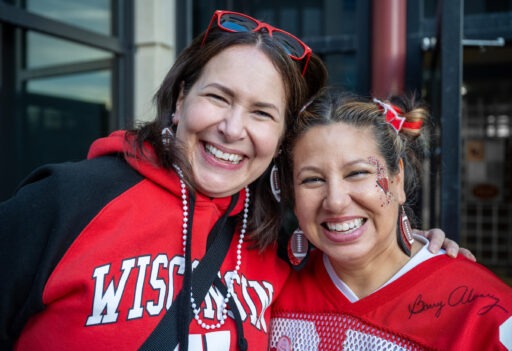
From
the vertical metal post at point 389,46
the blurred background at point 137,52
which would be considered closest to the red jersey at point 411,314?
the blurred background at point 137,52

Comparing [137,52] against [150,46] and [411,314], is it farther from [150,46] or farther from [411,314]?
[411,314]

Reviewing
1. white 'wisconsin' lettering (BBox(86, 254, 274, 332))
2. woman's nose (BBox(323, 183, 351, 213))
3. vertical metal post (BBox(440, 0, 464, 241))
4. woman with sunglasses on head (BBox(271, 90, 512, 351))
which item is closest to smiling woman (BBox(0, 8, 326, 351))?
white 'wisconsin' lettering (BBox(86, 254, 274, 332))

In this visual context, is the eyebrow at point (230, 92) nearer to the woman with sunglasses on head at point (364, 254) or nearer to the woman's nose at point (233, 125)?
the woman's nose at point (233, 125)

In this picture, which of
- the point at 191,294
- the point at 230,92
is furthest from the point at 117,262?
the point at 230,92

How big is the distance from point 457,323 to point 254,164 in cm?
79

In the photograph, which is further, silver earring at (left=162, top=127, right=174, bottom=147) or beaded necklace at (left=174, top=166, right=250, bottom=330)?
silver earring at (left=162, top=127, right=174, bottom=147)

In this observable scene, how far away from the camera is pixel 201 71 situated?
5.37 feet

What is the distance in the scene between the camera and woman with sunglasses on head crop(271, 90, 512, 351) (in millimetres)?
1485

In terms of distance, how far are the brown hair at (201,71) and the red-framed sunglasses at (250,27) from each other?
2 cm

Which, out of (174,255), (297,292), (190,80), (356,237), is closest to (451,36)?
(356,237)

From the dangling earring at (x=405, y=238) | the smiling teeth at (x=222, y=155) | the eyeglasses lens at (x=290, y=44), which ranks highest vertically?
the eyeglasses lens at (x=290, y=44)

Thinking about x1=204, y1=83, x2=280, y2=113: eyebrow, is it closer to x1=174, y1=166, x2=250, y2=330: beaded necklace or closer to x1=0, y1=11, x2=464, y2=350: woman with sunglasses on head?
x1=0, y1=11, x2=464, y2=350: woman with sunglasses on head

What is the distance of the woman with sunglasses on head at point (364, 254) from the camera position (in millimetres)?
1485

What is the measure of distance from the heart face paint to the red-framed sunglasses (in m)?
0.44
